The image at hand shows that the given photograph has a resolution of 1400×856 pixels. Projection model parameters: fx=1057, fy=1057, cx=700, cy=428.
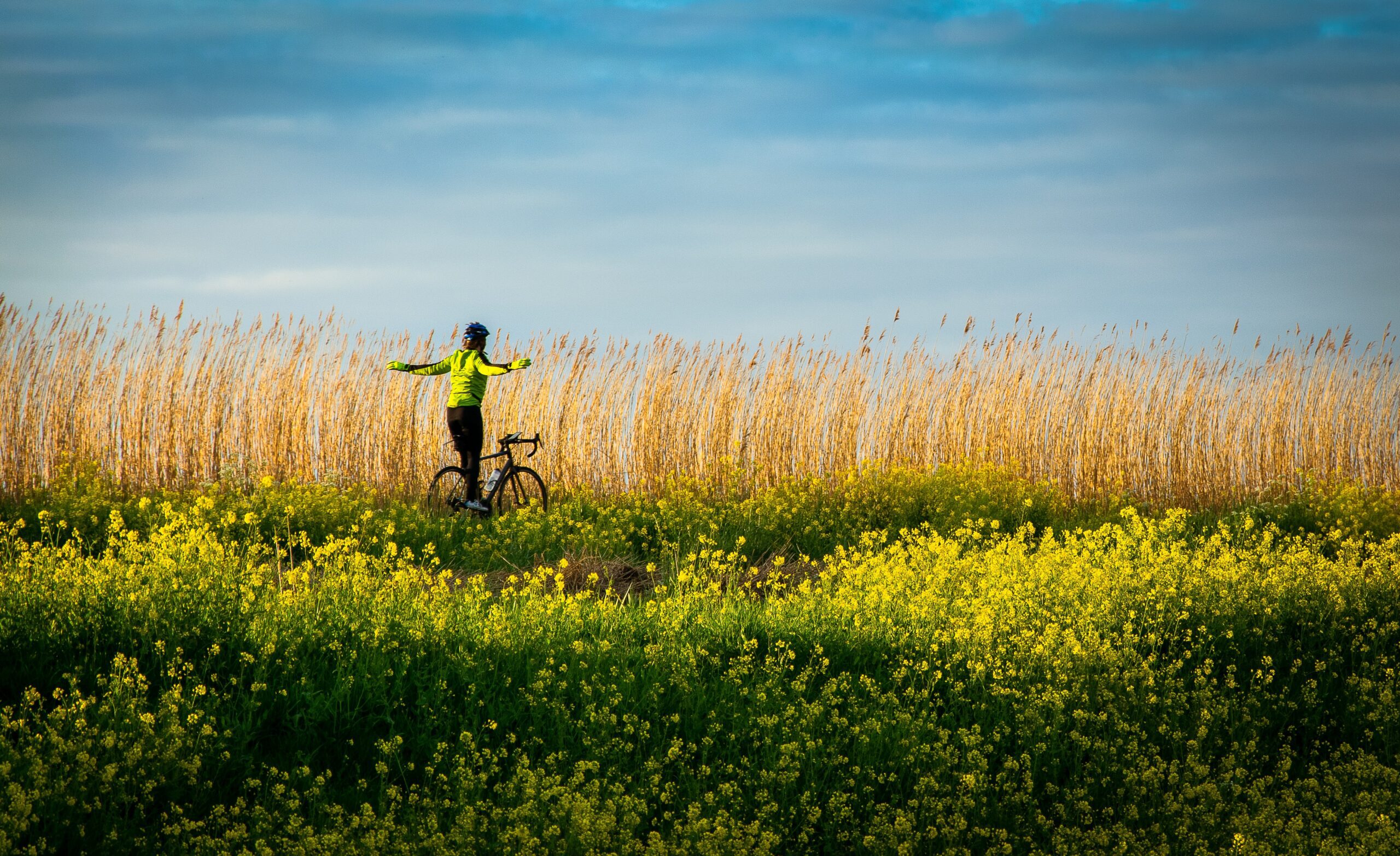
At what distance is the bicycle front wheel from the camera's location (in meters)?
9.56

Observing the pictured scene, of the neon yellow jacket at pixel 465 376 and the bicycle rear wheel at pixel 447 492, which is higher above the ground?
the neon yellow jacket at pixel 465 376

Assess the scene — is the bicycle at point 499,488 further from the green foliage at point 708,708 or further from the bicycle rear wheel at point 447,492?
the green foliage at point 708,708

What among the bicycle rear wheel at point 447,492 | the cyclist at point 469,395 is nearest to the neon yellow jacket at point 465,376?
the cyclist at point 469,395

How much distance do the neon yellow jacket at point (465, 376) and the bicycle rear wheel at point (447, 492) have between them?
0.63 meters

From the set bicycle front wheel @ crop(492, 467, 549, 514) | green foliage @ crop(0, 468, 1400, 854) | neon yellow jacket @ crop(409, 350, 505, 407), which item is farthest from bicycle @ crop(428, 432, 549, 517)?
green foliage @ crop(0, 468, 1400, 854)

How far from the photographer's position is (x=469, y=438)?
376 inches

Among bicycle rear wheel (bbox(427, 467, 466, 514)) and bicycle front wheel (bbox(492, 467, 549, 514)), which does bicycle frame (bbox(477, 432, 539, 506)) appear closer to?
bicycle front wheel (bbox(492, 467, 549, 514))

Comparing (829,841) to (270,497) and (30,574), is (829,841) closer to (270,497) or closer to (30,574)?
(30,574)

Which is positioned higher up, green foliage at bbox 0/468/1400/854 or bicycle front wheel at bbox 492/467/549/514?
bicycle front wheel at bbox 492/467/549/514

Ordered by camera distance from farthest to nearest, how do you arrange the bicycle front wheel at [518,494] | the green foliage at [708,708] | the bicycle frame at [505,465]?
the bicycle front wheel at [518,494] < the bicycle frame at [505,465] < the green foliage at [708,708]

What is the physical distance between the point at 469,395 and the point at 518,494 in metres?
1.02

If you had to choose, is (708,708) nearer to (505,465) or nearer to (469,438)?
(469,438)

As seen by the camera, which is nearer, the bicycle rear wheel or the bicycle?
the bicycle

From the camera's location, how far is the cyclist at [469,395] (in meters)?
9.42
